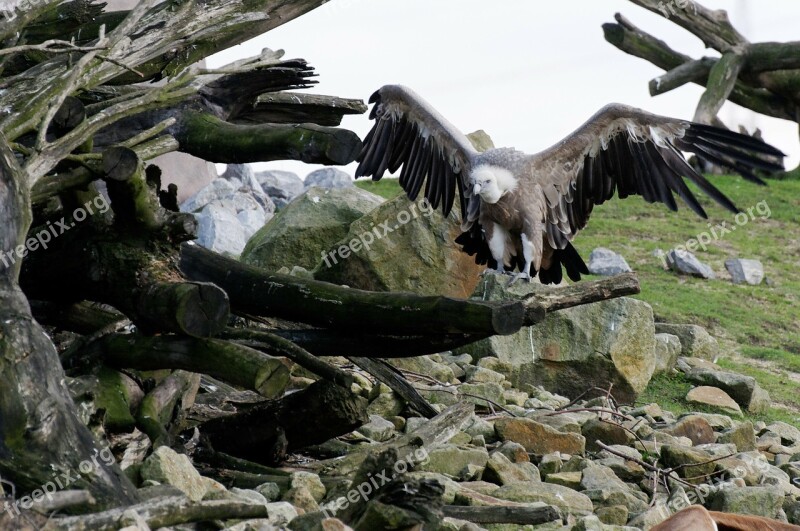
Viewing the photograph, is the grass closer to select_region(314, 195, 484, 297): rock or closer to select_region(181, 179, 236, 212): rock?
select_region(314, 195, 484, 297): rock

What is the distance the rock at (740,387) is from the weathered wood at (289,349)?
431cm

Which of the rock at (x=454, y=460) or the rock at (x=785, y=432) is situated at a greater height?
the rock at (x=454, y=460)

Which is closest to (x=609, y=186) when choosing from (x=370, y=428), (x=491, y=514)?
(x=370, y=428)

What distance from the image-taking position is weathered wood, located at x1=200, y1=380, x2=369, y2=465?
4.92 meters

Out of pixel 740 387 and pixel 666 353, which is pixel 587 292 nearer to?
pixel 740 387

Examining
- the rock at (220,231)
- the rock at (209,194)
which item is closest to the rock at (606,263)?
the rock at (220,231)

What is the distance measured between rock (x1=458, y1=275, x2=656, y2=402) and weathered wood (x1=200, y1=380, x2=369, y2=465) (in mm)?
2909

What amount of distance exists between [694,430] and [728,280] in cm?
554

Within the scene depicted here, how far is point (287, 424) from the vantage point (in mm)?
5035

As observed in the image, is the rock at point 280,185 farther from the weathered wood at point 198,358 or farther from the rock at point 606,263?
the weathered wood at point 198,358

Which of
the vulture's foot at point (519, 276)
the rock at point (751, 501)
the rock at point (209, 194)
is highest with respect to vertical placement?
the vulture's foot at point (519, 276)

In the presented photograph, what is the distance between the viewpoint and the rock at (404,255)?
800 centimetres

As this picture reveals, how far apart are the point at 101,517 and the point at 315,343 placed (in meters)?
1.98

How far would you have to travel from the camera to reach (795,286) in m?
12.0
